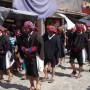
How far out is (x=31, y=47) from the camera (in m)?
9.94

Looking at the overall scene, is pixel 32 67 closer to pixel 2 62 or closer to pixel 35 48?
pixel 35 48

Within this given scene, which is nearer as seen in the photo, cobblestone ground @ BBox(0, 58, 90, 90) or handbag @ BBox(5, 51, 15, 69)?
cobblestone ground @ BBox(0, 58, 90, 90)

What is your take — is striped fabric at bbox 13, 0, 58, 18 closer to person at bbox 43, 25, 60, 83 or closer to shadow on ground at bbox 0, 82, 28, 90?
person at bbox 43, 25, 60, 83

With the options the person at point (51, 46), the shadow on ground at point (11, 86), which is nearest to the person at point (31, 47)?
the shadow on ground at point (11, 86)

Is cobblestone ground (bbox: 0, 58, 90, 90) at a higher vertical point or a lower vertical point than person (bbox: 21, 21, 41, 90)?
lower

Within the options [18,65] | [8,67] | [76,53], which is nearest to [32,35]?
[8,67]

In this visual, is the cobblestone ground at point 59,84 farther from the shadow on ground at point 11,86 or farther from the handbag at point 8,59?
the handbag at point 8,59

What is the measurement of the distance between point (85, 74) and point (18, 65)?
242 centimetres

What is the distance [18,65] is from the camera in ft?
45.4

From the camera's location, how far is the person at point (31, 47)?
9.84m

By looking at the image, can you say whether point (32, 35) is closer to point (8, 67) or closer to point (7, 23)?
point (8, 67)

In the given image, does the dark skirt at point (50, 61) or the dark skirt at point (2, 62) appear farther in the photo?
the dark skirt at point (50, 61)

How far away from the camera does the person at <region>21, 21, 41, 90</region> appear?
32.3 ft

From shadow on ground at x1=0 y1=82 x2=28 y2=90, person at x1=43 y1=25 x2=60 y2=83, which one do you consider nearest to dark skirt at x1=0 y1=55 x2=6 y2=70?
shadow on ground at x1=0 y1=82 x2=28 y2=90
